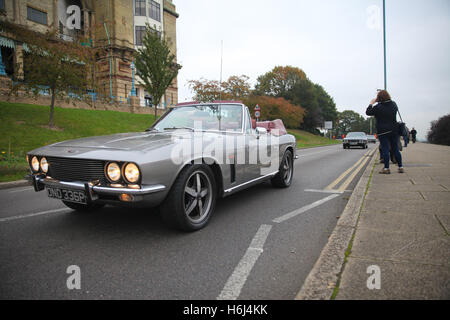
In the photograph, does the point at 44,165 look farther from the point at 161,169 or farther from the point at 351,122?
the point at 351,122

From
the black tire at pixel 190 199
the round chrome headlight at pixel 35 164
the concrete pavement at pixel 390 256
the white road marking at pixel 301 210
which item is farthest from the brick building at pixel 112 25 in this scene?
the concrete pavement at pixel 390 256

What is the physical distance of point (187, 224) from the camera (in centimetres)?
288

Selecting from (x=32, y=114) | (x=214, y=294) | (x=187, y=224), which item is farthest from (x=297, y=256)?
(x=32, y=114)

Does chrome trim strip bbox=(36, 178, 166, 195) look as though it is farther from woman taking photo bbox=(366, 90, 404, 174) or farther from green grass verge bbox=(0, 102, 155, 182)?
woman taking photo bbox=(366, 90, 404, 174)

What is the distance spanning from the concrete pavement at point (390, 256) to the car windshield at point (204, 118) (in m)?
2.03

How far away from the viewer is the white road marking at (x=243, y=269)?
1.85m

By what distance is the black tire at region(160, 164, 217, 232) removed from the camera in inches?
107

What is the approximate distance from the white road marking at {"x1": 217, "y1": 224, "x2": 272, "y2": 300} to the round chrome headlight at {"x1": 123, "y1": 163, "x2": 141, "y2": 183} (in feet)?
3.86

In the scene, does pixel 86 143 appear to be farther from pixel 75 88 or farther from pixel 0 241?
pixel 75 88

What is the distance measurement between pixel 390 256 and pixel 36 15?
37.0 meters

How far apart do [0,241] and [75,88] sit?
14.2m

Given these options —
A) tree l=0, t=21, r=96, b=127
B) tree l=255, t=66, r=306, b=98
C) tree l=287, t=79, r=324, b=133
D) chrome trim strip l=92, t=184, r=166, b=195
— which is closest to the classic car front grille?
chrome trim strip l=92, t=184, r=166, b=195

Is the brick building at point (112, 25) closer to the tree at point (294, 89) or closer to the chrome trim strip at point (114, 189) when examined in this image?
the chrome trim strip at point (114, 189)

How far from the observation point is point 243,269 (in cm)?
219
